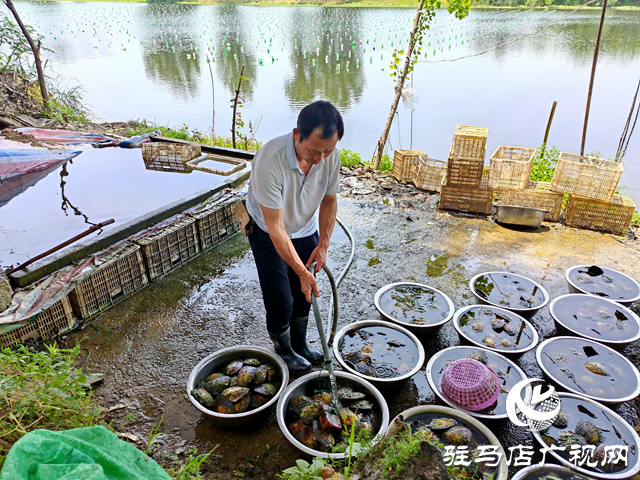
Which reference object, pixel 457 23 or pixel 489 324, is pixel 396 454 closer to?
pixel 489 324

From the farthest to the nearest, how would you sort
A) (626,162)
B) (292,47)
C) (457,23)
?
1. (457,23)
2. (292,47)
3. (626,162)

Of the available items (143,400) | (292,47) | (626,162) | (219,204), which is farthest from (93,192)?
(292,47)

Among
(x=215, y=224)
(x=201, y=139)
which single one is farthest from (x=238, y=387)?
(x=201, y=139)

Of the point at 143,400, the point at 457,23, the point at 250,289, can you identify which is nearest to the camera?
the point at 143,400

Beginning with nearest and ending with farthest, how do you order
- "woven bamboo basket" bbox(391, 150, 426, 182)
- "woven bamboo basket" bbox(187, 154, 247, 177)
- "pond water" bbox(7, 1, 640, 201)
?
"woven bamboo basket" bbox(187, 154, 247, 177) → "woven bamboo basket" bbox(391, 150, 426, 182) → "pond water" bbox(7, 1, 640, 201)

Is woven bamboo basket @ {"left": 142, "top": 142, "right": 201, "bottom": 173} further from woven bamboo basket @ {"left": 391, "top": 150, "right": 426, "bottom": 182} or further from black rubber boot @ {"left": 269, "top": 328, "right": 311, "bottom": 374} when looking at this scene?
black rubber boot @ {"left": 269, "top": 328, "right": 311, "bottom": 374}

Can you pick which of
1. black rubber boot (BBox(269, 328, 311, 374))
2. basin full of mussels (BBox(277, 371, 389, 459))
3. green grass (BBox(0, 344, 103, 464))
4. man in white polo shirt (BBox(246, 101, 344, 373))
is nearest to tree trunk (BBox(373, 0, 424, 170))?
man in white polo shirt (BBox(246, 101, 344, 373))

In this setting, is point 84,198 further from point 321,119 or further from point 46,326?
point 321,119

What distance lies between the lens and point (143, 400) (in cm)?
268

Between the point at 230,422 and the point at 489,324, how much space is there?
206 centimetres

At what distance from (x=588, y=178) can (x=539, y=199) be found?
0.58 metres

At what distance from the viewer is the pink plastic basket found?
93.7 inches

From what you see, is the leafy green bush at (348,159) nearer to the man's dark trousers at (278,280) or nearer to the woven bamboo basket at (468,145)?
the woven bamboo basket at (468,145)

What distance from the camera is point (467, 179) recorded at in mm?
5293
